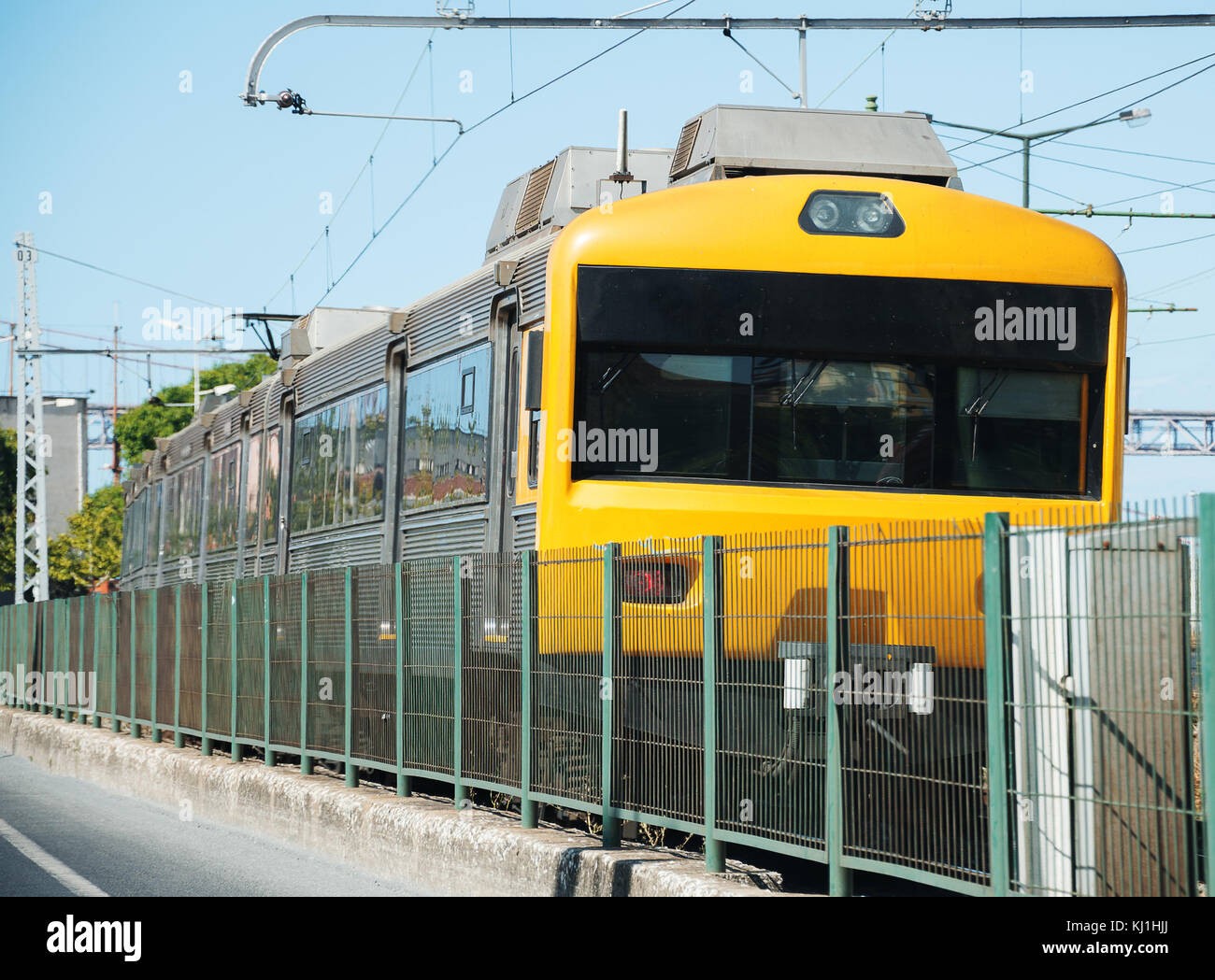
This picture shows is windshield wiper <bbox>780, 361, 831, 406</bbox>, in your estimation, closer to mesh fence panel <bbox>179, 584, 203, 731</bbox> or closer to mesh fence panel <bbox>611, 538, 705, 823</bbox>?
mesh fence panel <bbox>611, 538, 705, 823</bbox>

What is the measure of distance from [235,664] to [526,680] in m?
6.96

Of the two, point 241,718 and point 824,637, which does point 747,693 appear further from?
point 241,718

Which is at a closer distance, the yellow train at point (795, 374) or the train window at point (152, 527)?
the yellow train at point (795, 374)

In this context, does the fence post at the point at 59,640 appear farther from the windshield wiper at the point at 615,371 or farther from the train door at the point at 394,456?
the windshield wiper at the point at 615,371

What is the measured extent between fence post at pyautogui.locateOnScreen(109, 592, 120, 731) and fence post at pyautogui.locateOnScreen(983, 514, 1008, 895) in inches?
656

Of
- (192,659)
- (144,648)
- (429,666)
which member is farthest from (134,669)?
(429,666)

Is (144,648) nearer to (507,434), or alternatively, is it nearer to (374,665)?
(374,665)

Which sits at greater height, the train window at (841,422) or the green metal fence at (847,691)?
the train window at (841,422)

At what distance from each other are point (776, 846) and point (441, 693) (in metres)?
4.20

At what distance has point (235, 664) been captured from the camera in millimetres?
16312

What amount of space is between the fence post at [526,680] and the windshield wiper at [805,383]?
1.70 m

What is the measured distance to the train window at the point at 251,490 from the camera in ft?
68.8

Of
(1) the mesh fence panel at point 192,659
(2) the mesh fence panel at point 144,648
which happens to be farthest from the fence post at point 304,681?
(2) the mesh fence panel at point 144,648

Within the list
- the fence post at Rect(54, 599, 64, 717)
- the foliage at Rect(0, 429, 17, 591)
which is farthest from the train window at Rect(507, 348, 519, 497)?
the foliage at Rect(0, 429, 17, 591)
